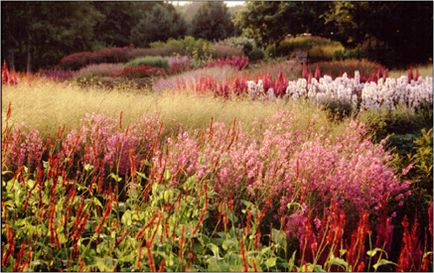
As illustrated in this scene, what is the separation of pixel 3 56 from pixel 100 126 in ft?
66.3

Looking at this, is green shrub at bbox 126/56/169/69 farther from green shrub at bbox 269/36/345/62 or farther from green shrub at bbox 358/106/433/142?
green shrub at bbox 358/106/433/142

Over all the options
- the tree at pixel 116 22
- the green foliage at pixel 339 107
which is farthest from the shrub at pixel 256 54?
the green foliage at pixel 339 107

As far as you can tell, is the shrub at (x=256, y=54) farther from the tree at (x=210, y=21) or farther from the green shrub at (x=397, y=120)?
the green shrub at (x=397, y=120)

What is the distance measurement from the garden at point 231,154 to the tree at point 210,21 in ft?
19.4

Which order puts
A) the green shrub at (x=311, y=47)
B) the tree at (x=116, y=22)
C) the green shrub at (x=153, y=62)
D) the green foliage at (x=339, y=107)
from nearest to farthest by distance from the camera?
the green foliage at (x=339, y=107) → the green shrub at (x=153, y=62) → the green shrub at (x=311, y=47) → the tree at (x=116, y=22)

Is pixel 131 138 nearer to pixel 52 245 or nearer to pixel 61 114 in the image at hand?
pixel 61 114

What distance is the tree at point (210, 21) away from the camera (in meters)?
28.7

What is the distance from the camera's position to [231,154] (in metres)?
4.00

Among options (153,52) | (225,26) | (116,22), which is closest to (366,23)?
(153,52)

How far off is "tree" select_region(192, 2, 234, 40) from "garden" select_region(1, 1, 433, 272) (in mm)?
5908

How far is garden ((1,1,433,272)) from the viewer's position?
293cm

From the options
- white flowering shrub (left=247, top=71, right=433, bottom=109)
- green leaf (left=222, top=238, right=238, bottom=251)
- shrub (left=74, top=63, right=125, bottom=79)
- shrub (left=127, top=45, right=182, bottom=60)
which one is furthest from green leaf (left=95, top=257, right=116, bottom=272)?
shrub (left=127, top=45, right=182, bottom=60)

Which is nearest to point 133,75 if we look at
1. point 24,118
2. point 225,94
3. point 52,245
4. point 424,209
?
point 225,94

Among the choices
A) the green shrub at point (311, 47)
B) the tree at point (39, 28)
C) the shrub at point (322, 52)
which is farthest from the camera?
the tree at point (39, 28)
